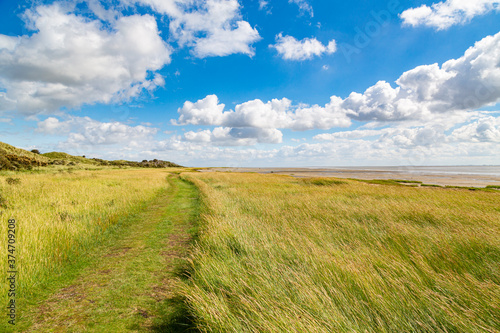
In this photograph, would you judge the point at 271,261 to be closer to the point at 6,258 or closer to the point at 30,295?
the point at 30,295

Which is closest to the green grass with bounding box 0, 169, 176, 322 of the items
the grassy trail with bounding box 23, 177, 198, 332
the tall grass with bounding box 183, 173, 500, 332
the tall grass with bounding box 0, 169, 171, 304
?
the tall grass with bounding box 0, 169, 171, 304

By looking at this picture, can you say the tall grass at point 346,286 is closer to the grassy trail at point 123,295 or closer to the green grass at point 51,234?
the grassy trail at point 123,295

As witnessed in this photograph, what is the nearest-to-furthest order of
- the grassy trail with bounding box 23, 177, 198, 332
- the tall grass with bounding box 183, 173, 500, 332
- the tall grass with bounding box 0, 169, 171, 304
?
1. the tall grass with bounding box 183, 173, 500, 332
2. the grassy trail with bounding box 23, 177, 198, 332
3. the tall grass with bounding box 0, 169, 171, 304

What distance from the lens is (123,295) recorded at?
498 centimetres

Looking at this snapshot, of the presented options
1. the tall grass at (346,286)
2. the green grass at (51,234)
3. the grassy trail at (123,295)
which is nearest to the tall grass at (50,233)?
the green grass at (51,234)

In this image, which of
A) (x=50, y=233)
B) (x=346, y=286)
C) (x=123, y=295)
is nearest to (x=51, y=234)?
(x=50, y=233)

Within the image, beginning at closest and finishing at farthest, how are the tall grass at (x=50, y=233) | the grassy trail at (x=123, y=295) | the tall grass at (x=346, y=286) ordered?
the tall grass at (x=346, y=286)
the grassy trail at (x=123, y=295)
the tall grass at (x=50, y=233)

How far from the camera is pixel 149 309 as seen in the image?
4449 millimetres

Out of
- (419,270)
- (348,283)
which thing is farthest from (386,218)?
(348,283)

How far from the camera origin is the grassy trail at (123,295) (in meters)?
4.04

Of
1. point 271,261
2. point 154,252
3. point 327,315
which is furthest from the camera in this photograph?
point 154,252

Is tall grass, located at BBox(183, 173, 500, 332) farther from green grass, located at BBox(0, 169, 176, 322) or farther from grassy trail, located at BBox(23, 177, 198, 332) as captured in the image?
green grass, located at BBox(0, 169, 176, 322)

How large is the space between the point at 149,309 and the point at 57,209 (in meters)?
9.22

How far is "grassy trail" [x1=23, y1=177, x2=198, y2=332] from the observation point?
404cm
